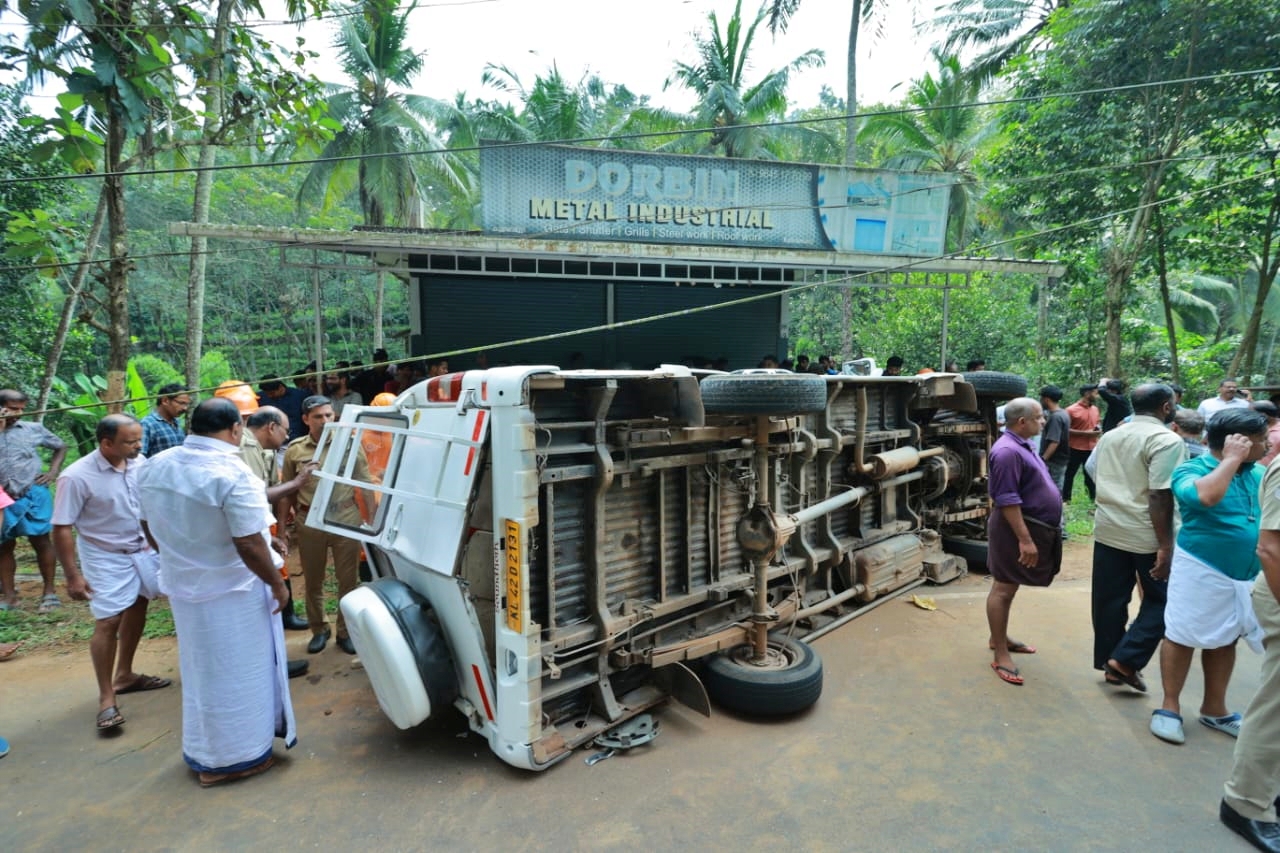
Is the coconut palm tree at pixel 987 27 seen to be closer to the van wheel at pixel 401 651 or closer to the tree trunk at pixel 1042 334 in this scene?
the tree trunk at pixel 1042 334

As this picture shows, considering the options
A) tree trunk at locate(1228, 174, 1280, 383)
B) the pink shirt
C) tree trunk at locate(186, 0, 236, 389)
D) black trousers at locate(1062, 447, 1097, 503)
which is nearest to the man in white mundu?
the pink shirt

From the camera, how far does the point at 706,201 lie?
9688 millimetres

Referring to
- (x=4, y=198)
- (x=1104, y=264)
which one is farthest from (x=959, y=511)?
(x=4, y=198)

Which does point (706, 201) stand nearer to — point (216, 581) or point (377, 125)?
point (216, 581)

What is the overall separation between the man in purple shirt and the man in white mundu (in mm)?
4226

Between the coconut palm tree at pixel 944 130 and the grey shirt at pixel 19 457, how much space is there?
65.7 ft

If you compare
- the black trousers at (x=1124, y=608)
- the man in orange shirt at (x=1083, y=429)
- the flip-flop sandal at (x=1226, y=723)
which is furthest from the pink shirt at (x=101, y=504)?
the man in orange shirt at (x=1083, y=429)

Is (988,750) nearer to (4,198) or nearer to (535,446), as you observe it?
(535,446)

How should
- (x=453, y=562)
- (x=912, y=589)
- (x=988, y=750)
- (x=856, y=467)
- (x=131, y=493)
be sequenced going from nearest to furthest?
(x=453, y=562) < (x=988, y=750) < (x=131, y=493) < (x=856, y=467) < (x=912, y=589)

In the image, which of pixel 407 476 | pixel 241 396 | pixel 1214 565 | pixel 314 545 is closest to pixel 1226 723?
pixel 1214 565

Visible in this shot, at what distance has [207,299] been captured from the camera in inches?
977

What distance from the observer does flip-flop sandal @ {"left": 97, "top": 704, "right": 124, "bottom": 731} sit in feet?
11.7

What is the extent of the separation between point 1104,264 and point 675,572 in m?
11.2

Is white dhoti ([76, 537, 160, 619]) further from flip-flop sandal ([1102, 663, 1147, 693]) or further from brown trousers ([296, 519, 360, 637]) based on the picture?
flip-flop sandal ([1102, 663, 1147, 693])
